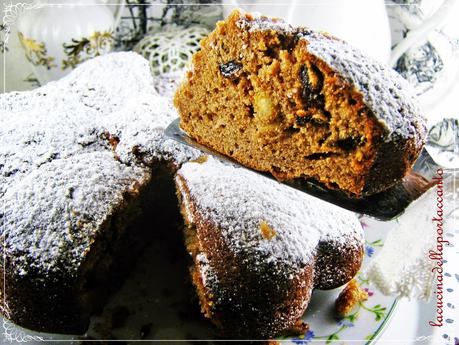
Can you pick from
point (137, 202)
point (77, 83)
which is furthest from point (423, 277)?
point (77, 83)

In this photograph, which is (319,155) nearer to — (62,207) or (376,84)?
(376,84)

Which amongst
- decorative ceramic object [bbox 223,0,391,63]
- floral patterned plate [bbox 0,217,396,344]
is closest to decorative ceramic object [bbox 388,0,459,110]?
decorative ceramic object [bbox 223,0,391,63]

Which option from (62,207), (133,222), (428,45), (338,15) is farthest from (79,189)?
(428,45)

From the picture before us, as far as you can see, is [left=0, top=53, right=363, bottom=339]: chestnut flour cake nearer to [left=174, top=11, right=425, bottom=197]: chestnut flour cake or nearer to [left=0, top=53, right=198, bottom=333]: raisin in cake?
[left=0, top=53, right=198, bottom=333]: raisin in cake

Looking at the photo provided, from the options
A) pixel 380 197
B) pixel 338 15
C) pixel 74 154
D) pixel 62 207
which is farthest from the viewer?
pixel 338 15

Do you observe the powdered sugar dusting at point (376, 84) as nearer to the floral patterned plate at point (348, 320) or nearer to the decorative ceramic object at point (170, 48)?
the floral patterned plate at point (348, 320)

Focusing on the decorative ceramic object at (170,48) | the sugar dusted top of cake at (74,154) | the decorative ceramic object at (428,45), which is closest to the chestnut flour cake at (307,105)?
the sugar dusted top of cake at (74,154)
